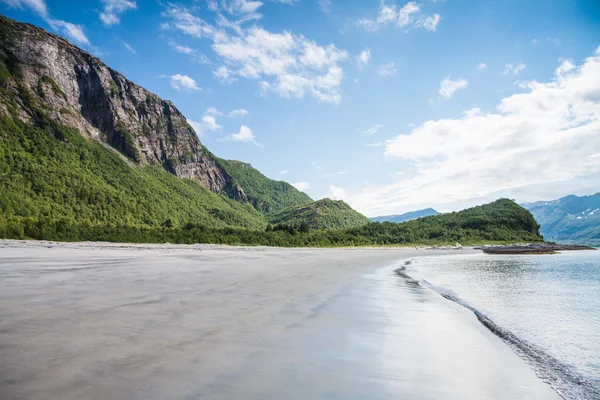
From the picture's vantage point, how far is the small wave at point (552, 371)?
4.81 meters

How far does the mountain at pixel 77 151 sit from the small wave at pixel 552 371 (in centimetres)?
5675

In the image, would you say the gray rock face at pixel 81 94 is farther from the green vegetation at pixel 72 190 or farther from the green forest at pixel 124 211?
the green vegetation at pixel 72 190

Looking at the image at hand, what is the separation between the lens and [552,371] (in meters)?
5.65

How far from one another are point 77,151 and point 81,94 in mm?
62366

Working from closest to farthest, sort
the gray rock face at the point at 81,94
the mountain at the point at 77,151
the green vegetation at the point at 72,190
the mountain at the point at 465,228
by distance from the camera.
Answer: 1. the green vegetation at the point at 72,190
2. the mountain at the point at 77,151
3. the gray rock face at the point at 81,94
4. the mountain at the point at 465,228

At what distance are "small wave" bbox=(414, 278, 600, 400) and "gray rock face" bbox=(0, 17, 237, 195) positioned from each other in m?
138

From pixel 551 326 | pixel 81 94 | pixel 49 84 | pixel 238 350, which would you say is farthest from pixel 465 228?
pixel 81 94

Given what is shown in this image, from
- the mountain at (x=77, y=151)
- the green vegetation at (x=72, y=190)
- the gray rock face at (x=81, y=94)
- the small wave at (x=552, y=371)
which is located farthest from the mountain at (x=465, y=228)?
the gray rock face at (x=81, y=94)

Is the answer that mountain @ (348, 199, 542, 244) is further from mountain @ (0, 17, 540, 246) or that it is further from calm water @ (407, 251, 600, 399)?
calm water @ (407, 251, 600, 399)

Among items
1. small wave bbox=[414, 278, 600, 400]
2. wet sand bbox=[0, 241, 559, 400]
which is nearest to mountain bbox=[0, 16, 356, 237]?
wet sand bbox=[0, 241, 559, 400]

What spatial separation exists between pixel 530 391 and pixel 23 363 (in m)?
6.95

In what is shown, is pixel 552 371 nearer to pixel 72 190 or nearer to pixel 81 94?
pixel 72 190

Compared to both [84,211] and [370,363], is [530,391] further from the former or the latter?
[84,211]

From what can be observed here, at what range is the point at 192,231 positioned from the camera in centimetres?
6894
